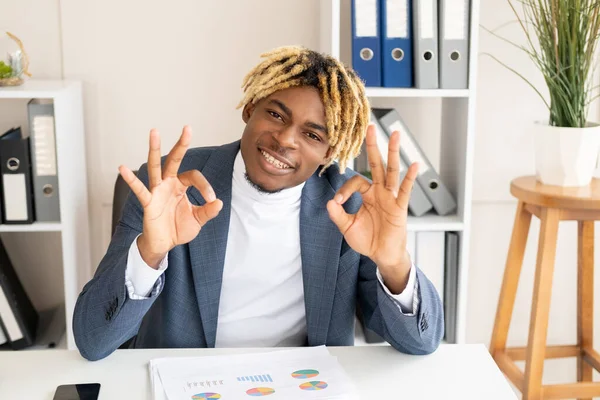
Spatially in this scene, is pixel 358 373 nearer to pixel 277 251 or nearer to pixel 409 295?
pixel 409 295

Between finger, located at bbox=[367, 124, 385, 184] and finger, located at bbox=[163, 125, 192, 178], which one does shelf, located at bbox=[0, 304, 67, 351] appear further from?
finger, located at bbox=[367, 124, 385, 184]

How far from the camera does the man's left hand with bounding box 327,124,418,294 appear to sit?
1.30 meters

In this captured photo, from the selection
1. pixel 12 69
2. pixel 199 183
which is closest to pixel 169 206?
pixel 199 183

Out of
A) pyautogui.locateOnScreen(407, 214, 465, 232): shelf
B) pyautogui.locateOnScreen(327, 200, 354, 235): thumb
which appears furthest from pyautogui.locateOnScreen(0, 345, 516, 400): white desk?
pyautogui.locateOnScreen(407, 214, 465, 232): shelf

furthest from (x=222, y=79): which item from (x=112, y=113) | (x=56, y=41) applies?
(x=56, y=41)

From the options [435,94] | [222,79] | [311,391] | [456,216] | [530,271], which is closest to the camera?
[311,391]

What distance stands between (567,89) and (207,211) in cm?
131

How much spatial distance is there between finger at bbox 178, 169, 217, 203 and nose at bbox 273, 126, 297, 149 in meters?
0.27

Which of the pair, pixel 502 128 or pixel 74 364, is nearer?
pixel 74 364

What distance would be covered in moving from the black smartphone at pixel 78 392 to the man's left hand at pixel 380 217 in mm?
496

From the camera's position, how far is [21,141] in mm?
2209

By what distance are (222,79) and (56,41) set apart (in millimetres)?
552

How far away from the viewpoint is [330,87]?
62.0 inches

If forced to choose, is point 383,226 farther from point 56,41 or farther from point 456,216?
point 56,41
